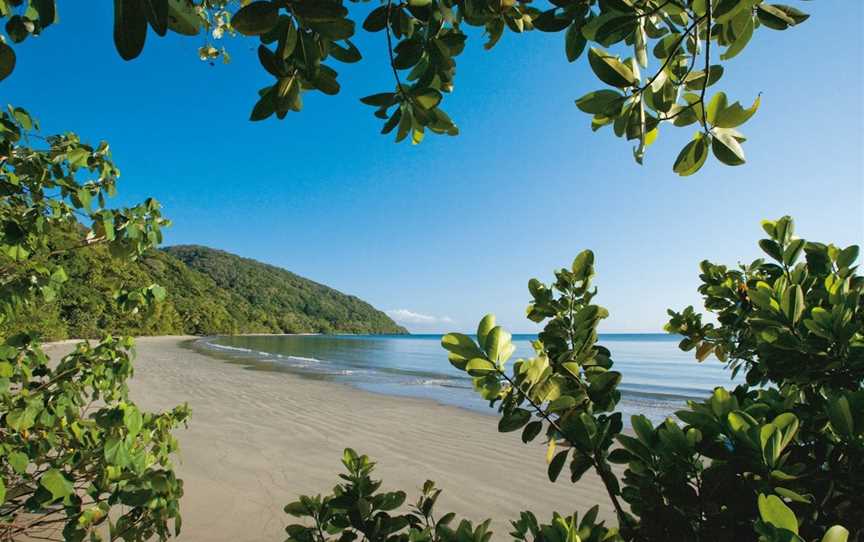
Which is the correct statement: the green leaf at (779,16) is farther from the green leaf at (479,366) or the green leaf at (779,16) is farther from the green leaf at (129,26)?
the green leaf at (129,26)


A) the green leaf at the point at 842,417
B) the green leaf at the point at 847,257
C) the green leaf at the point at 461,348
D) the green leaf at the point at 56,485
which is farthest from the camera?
the green leaf at the point at 56,485

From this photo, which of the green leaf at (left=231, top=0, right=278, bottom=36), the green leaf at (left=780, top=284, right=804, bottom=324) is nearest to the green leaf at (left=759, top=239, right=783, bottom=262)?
the green leaf at (left=780, top=284, right=804, bottom=324)

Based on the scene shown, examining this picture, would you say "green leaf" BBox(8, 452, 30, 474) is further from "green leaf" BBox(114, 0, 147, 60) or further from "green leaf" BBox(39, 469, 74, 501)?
"green leaf" BBox(114, 0, 147, 60)

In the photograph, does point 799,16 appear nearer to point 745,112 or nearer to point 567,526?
point 745,112

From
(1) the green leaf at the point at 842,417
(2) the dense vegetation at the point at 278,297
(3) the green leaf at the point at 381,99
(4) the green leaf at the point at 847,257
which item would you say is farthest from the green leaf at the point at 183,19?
(2) the dense vegetation at the point at 278,297

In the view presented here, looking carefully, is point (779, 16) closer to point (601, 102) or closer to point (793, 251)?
point (601, 102)

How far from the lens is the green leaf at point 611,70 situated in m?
0.64

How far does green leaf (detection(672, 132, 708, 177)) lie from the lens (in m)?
0.67

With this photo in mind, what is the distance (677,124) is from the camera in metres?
0.75

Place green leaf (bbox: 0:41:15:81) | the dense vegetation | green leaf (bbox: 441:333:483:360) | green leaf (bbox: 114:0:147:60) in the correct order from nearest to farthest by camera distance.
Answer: green leaf (bbox: 114:0:147:60)
green leaf (bbox: 0:41:15:81)
green leaf (bbox: 441:333:483:360)
the dense vegetation

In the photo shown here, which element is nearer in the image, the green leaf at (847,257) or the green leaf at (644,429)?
the green leaf at (644,429)

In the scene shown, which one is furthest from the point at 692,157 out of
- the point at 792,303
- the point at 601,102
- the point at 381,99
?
the point at 381,99

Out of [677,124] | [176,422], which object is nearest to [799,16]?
[677,124]

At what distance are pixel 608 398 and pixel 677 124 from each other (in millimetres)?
554
